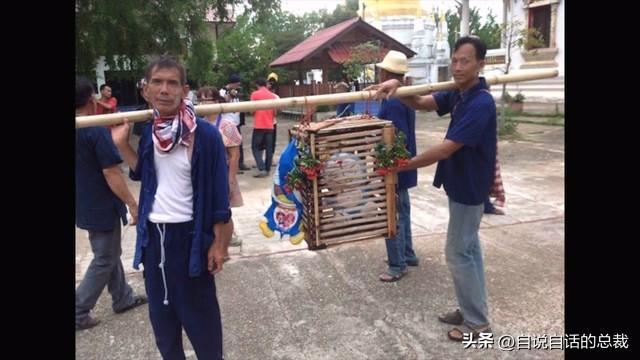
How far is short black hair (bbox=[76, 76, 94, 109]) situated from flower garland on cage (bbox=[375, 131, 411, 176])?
1956 millimetres

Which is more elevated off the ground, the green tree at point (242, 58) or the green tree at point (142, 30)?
the green tree at point (242, 58)

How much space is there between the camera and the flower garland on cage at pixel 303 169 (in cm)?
289

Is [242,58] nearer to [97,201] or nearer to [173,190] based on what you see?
[97,201]

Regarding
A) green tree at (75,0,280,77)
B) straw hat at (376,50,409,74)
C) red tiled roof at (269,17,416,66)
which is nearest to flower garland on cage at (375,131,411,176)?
straw hat at (376,50,409,74)

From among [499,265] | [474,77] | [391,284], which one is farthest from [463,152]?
[499,265]

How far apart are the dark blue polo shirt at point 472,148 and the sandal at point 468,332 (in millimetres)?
866

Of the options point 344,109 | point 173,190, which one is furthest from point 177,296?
point 344,109

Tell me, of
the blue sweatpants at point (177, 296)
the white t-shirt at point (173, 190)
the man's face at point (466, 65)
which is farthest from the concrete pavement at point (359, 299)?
the man's face at point (466, 65)

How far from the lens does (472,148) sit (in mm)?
3133

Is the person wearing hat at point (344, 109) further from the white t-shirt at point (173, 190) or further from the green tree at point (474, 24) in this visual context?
the green tree at point (474, 24)

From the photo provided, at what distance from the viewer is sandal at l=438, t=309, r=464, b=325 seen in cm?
352

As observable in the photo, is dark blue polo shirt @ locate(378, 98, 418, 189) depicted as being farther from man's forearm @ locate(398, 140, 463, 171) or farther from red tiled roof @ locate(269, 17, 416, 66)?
red tiled roof @ locate(269, 17, 416, 66)

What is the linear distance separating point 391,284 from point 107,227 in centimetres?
229

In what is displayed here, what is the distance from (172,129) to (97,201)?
4.80 feet
